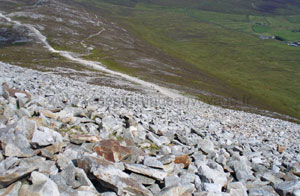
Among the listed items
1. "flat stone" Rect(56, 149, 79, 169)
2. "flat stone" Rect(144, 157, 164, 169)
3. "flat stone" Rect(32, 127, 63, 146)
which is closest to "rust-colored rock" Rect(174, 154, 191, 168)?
"flat stone" Rect(144, 157, 164, 169)

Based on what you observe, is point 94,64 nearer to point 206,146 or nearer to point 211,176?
point 206,146

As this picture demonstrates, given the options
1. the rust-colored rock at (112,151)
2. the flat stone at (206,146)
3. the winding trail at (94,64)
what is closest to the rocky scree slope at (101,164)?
the rust-colored rock at (112,151)

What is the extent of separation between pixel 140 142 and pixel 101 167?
6048 millimetres

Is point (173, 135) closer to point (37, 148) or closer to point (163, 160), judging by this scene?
point (163, 160)

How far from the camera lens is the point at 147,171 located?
10.5m

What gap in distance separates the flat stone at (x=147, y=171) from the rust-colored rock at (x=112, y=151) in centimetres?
103

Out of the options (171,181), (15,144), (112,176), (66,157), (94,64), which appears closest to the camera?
(112,176)

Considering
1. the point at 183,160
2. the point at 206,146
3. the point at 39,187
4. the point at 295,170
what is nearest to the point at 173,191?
the point at 183,160

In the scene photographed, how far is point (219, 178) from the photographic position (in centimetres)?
1159

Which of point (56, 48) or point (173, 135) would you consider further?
point (56, 48)

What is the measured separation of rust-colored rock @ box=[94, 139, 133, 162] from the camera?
11273mm

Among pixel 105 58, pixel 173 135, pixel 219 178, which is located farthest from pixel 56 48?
pixel 219 178

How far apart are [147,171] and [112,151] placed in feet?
6.49

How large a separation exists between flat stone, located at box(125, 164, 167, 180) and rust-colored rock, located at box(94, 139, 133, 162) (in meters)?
1.03
